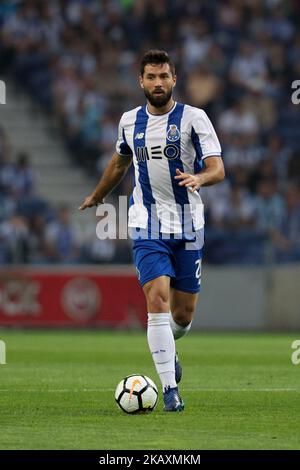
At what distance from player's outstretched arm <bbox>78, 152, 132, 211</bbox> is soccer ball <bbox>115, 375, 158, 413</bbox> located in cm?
155

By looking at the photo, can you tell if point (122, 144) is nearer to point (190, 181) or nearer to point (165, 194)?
point (165, 194)

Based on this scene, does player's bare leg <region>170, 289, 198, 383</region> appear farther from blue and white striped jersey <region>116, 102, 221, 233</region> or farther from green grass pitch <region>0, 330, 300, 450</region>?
blue and white striped jersey <region>116, 102, 221, 233</region>

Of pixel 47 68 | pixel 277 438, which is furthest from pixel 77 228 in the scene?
pixel 277 438

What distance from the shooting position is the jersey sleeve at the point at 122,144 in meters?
8.80

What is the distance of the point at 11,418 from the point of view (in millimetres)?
7621

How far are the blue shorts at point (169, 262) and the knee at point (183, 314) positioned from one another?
0.19 meters

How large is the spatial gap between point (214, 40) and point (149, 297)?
16167 millimetres

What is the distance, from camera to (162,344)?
321 inches

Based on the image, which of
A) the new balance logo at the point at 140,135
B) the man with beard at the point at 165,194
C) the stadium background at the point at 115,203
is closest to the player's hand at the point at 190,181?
the man with beard at the point at 165,194

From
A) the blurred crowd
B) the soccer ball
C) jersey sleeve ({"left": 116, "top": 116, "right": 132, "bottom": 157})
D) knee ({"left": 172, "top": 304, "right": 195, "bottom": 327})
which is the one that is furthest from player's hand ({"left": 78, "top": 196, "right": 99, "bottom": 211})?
the blurred crowd

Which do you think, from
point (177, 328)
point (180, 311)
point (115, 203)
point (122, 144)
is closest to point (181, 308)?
point (180, 311)

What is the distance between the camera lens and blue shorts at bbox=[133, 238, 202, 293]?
8.25 metres

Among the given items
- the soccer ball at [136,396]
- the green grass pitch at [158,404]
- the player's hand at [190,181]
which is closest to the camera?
the green grass pitch at [158,404]

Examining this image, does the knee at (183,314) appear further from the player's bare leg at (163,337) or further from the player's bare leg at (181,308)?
the player's bare leg at (163,337)
